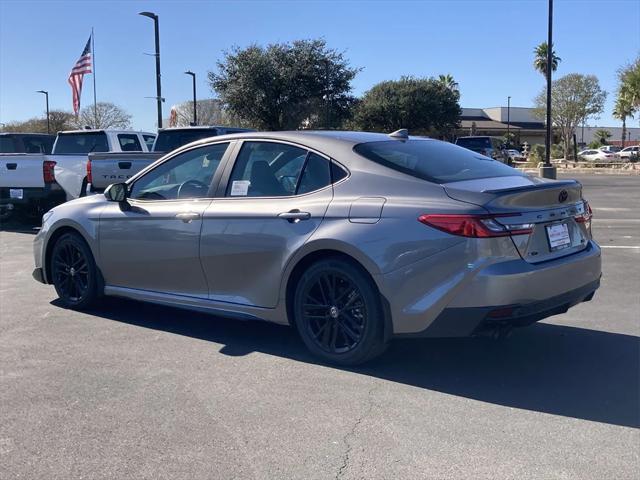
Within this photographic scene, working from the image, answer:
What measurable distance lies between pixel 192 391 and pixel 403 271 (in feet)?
5.23

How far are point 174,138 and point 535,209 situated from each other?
9232 mm

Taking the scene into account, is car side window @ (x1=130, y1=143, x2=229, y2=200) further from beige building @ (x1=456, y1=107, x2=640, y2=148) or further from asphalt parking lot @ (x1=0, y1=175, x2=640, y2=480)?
beige building @ (x1=456, y1=107, x2=640, y2=148)

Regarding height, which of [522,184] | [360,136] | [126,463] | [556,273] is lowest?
[126,463]

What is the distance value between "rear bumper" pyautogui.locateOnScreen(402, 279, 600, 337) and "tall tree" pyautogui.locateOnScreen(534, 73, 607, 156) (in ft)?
210

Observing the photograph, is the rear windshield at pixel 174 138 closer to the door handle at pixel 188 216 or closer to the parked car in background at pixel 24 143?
the parked car in background at pixel 24 143

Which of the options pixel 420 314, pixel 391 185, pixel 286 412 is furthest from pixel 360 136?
pixel 286 412

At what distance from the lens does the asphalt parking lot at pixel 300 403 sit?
11.4 feet

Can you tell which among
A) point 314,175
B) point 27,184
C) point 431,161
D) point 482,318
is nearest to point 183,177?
point 314,175

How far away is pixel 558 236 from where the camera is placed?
4.59m

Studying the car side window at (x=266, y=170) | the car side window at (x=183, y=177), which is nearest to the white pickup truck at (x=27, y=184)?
the car side window at (x=183, y=177)

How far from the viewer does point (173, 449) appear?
11.9 ft

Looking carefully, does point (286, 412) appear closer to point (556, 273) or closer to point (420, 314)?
point (420, 314)

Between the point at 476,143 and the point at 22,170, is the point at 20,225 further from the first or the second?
the point at 476,143

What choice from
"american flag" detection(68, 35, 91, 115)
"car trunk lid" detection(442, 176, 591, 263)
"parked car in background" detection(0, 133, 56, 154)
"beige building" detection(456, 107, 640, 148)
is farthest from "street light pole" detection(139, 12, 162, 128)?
"beige building" detection(456, 107, 640, 148)
